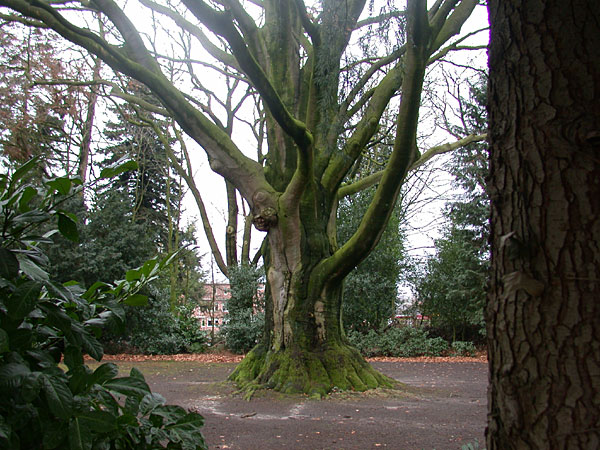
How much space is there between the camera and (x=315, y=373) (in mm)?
7777

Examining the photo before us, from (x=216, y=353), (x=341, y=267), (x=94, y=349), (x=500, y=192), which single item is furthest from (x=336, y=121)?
(x=216, y=353)

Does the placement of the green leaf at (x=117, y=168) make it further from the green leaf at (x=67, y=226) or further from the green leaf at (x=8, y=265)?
the green leaf at (x=8, y=265)

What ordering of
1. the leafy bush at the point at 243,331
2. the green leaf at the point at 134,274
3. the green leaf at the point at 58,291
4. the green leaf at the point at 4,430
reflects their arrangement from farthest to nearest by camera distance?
the leafy bush at the point at 243,331
the green leaf at the point at 134,274
the green leaf at the point at 58,291
the green leaf at the point at 4,430

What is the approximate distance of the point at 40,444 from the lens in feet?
4.68

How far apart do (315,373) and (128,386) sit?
21.1 ft

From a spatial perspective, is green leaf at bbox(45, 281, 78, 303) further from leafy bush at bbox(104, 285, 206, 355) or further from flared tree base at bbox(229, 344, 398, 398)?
leafy bush at bbox(104, 285, 206, 355)

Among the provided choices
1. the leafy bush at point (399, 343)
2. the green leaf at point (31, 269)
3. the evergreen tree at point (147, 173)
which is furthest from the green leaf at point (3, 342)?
the evergreen tree at point (147, 173)

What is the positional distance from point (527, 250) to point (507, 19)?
2.77ft

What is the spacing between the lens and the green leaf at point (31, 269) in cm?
153

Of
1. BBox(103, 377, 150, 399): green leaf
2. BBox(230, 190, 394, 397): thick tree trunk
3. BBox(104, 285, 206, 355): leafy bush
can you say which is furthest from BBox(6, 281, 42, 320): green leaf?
BBox(104, 285, 206, 355): leafy bush

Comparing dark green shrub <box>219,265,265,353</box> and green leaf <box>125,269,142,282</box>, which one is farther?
dark green shrub <box>219,265,265,353</box>

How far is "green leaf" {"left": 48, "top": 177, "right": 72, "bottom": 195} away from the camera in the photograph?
4.92 feet

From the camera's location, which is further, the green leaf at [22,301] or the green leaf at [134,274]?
the green leaf at [134,274]

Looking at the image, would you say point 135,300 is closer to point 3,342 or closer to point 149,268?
point 149,268
